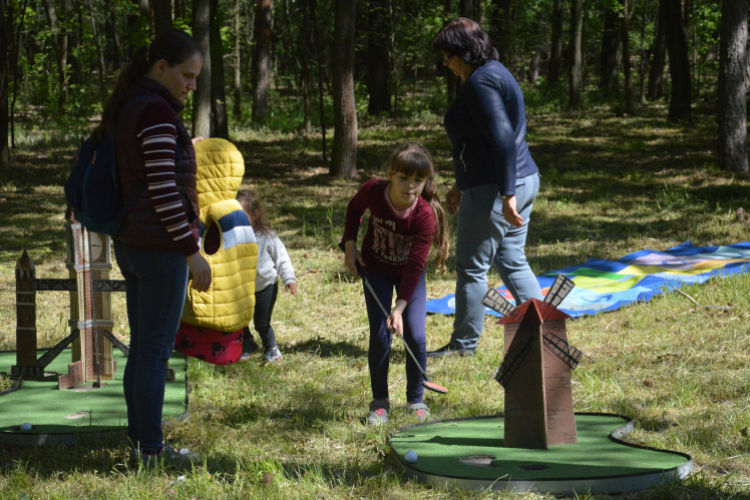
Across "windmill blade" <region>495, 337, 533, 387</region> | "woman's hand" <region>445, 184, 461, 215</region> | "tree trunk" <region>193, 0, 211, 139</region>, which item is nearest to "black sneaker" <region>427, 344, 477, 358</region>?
"woman's hand" <region>445, 184, 461, 215</region>

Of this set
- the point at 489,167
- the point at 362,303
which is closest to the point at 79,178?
the point at 489,167

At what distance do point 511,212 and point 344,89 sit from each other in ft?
27.1

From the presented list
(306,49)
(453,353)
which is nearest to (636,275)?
(453,353)

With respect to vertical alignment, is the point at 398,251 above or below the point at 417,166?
below

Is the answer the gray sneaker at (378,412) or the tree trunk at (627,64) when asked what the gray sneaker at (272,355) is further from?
the tree trunk at (627,64)

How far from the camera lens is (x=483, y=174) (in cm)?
448

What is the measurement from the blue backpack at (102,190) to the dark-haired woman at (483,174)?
214 cm

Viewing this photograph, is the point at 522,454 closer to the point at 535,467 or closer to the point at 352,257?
the point at 535,467

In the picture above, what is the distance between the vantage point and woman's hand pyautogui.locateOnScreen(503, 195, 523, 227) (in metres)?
4.19

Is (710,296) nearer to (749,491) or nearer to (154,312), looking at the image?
(749,491)

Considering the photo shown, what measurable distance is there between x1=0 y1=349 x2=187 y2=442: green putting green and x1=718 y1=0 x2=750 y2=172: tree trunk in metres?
10.1

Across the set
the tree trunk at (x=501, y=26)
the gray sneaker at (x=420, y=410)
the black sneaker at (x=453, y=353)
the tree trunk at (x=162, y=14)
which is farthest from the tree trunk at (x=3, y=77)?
the gray sneaker at (x=420, y=410)

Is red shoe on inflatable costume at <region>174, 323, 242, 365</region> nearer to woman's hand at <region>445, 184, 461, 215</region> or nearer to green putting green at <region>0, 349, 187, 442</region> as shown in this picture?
green putting green at <region>0, 349, 187, 442</region>

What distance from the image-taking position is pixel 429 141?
16.0 metres
